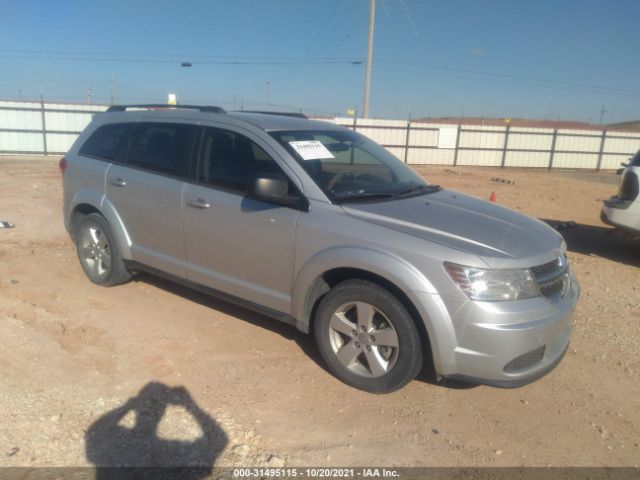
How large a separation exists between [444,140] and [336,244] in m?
21.0

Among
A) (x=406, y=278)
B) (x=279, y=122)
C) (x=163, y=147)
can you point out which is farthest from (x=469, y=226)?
(x=163, y=147)

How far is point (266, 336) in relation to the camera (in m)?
4.29

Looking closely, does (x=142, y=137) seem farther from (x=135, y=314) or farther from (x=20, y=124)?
(x=20, y=124)

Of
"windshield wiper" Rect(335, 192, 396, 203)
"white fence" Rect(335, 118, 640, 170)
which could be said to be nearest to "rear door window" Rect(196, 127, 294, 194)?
"windshield wiper" Rect(335, 192, 396, 203)

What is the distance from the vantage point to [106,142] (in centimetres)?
509

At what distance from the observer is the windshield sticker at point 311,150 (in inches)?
152

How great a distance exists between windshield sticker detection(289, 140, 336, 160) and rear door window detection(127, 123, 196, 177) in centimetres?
100

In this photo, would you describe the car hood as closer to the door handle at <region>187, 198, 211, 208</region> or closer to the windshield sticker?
the windshield sticker

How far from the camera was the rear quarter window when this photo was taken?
496cm

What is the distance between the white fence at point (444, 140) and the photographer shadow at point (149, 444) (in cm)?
1921

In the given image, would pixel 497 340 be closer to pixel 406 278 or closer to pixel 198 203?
pixel 406 278

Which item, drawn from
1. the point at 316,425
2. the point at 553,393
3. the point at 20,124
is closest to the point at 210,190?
the point at 316,425

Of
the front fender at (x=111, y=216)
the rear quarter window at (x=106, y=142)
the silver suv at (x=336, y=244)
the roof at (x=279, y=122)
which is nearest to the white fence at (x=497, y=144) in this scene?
the rear quarter window at (x=106, y=142)

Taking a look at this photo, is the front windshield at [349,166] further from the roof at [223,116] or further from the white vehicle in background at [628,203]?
the white vehicle in background at [628,203]
